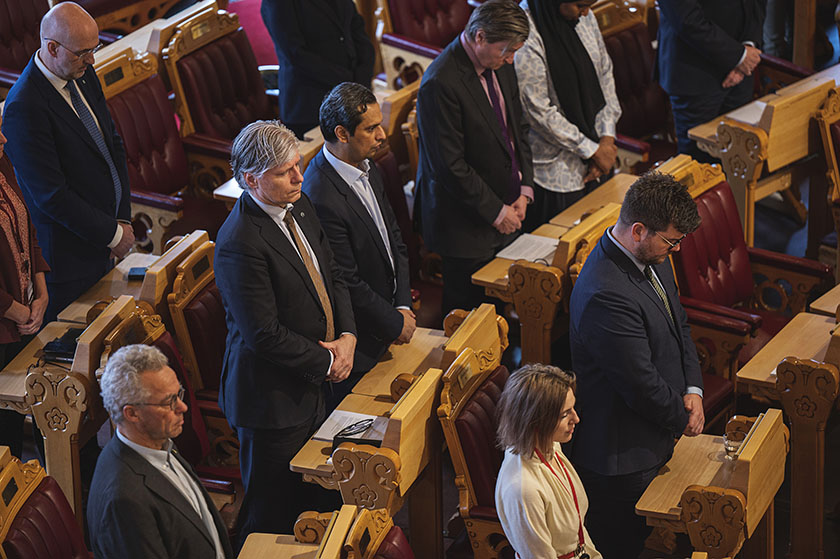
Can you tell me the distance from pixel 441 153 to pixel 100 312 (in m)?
1.28

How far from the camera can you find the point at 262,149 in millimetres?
3119

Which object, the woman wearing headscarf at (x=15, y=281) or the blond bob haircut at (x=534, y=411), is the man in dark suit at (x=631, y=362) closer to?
the blond bob haircut at (x=534, y=411)

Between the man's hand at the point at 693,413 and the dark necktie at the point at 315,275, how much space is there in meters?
1.04

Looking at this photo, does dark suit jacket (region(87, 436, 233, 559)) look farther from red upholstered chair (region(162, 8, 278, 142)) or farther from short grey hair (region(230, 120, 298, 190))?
red upholstered chair (region(162, 8, 278, 142))

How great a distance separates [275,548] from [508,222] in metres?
1.75

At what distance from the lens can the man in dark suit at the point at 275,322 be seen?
3.16 metres

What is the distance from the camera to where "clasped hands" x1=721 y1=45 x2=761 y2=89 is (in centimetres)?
524

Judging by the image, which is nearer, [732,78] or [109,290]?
[109,290]

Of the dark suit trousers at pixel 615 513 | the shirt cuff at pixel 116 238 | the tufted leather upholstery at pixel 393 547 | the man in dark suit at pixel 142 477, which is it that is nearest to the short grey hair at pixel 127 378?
the man in dark suit at pixel 142 477

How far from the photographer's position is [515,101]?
14.3ft

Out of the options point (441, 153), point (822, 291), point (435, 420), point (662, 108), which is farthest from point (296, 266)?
point (662, 108)

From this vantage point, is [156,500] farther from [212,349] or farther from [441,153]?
[441,153]

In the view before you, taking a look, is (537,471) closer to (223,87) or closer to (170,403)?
(170,403)

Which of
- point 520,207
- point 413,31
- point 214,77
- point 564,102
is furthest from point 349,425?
point 413,31
